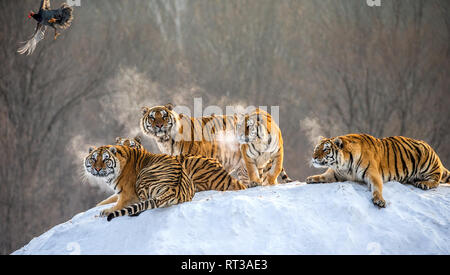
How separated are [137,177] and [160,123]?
Answer: 109cm

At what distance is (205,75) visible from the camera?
439 inches

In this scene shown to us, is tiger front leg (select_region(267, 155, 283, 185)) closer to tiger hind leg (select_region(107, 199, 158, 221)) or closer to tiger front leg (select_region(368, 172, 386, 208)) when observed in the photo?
tiger front leg (select_region(368, 172, 386, 208))

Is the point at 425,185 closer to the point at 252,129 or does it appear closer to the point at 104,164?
the point at 252,129

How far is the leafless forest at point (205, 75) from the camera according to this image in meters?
10.3

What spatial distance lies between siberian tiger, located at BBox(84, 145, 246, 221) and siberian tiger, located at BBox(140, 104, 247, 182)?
2.40 ft

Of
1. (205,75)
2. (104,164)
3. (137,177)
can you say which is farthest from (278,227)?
(205,75)

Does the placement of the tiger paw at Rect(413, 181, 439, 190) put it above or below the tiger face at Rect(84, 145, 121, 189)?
below

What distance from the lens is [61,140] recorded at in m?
10.4

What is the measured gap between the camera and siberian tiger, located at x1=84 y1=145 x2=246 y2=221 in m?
4.26

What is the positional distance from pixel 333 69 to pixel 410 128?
2.23 meters

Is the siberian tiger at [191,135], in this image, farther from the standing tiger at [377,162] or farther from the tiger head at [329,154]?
the tiger head at [329,154]

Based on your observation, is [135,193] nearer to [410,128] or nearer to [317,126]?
[317,126]

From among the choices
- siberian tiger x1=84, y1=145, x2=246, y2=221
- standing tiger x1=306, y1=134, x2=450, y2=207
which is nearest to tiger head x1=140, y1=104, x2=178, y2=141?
siberian tiger x1=84, y1=145, x2=246, y2=221
